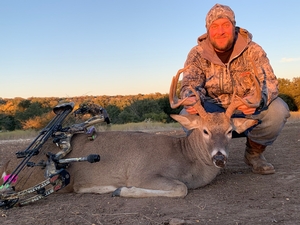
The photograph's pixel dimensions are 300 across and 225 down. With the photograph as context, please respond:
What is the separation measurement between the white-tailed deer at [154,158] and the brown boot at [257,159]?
2.90 ft

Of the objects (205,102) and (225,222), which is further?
(205,102)

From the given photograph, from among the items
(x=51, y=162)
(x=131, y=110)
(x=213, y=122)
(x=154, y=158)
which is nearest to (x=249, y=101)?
(x=213, y=122)

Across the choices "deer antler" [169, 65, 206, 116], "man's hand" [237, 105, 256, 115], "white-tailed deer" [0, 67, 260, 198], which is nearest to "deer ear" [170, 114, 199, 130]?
"white-tailed deer" [0, 67, 260, 198]

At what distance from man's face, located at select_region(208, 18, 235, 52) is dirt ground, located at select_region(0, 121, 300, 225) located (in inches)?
81.8

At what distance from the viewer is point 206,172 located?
507cm

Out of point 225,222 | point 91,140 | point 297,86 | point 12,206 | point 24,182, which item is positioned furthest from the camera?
point 297,86

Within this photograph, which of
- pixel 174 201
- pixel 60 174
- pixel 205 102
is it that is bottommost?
pixel 174 201

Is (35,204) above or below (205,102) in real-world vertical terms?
below

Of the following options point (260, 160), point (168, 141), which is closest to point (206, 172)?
point (168, 141)

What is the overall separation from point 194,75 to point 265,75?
1.11m

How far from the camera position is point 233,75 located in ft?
19.9

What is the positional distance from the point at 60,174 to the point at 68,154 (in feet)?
2.56

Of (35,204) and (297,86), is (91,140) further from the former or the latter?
(297,86)

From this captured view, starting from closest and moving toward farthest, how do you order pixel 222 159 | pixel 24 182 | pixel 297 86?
pixel 222 159, pixel 24 182, pixel 297 86
